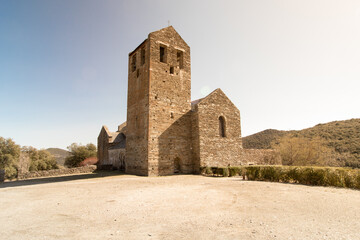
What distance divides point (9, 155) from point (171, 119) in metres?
30.1

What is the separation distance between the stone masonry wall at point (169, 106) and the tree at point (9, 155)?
90.2ft

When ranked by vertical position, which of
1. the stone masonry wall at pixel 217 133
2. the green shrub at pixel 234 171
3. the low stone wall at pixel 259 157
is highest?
the stone masonry wall at pixel 217 133

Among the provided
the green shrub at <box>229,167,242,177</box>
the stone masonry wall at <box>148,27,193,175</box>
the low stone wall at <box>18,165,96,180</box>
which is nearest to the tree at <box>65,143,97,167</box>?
the low stone wall at <box>18,165,96,180</box>

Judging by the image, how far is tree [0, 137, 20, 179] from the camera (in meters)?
29.8

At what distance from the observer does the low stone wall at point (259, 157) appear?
1966 centimetres

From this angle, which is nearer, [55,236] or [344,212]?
[55,236]

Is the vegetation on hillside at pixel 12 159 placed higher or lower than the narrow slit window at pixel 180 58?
lower

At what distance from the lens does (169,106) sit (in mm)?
16859

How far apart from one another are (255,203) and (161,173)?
9.99m

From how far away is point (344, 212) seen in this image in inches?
206

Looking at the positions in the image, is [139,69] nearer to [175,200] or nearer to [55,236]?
[175,200]

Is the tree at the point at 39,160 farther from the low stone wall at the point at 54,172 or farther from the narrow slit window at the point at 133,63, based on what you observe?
the narrow slit window at the point at 133,63

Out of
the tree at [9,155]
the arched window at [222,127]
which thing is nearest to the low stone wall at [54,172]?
the tree at [9,155]

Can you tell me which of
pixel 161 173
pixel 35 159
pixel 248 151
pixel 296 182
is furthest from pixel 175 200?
pixel 35 159
